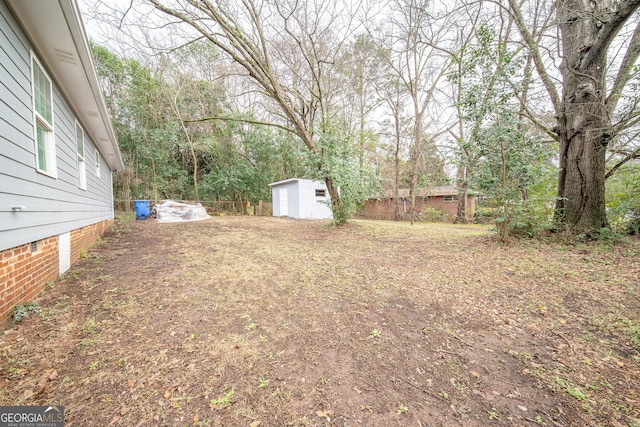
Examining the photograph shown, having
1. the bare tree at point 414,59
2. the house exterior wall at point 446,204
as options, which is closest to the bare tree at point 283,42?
the bare tree at point 414,59

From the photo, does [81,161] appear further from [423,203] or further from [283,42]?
[423,203]

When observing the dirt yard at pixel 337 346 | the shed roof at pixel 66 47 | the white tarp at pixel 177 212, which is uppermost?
the shed roof at pixel 66 47

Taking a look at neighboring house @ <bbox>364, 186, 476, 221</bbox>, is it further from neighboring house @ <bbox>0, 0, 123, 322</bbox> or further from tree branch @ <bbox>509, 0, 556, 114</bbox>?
neighboring house @ <bbox>0, 0, 123, 322</bbox>

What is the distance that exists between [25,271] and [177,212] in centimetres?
945

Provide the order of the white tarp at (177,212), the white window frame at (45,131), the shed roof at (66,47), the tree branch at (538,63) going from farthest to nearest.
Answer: the white tarp at (177,212) < the tree branch at (538,63) < the white window frame at (45,131) < the shed roof at (66,47)

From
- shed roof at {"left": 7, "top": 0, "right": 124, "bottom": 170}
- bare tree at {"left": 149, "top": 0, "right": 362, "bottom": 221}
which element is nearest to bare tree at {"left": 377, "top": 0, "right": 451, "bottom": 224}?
bare tree at {"left": 149, "top": 0, "right": 362, "bottom": 221}

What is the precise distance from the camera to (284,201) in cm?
1488

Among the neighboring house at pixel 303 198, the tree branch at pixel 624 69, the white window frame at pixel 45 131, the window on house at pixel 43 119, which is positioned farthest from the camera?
the neighboring house at pixel 303 198

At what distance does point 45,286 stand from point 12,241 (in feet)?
3.30

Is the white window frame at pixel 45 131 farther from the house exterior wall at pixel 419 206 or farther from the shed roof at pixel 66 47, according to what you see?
the house exterior wall at pixel 419 206

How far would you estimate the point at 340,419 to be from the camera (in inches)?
55.9

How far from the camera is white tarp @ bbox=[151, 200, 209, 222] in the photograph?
10.8 meters

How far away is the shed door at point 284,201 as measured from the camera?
14692mm

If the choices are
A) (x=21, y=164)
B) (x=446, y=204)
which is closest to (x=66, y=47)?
(x=21, y=164)
